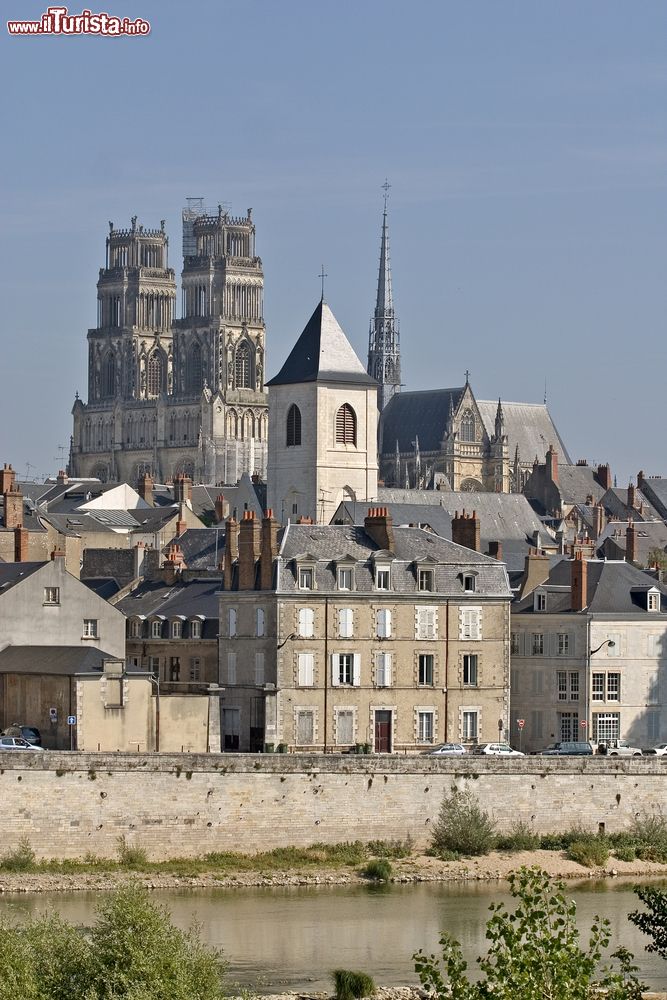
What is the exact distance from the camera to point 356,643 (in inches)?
2179

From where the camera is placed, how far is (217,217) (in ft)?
598

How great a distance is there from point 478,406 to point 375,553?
8740cm

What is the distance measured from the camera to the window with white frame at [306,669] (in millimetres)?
54969

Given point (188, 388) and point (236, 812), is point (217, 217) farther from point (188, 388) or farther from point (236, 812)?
point (236, 812)

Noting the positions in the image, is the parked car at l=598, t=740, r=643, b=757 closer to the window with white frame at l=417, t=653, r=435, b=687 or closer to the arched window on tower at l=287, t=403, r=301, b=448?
the window with white frame at l=417, t=653, r=435, b=687

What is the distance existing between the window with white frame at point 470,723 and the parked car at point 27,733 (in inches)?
405

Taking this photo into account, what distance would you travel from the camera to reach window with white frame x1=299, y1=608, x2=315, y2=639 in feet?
181

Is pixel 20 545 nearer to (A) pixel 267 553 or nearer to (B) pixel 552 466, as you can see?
(A) pixel 267 553

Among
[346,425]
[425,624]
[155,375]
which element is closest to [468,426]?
[155,375]

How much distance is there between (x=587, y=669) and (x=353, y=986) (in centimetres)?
2304

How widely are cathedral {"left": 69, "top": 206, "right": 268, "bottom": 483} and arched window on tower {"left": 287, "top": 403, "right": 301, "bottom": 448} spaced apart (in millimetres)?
73881

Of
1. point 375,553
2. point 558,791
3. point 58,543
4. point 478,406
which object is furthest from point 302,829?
point 478,406

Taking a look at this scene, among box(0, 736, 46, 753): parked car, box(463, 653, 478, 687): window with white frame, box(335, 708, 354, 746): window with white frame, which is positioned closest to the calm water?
box(0, 736, 46, 753): parked car

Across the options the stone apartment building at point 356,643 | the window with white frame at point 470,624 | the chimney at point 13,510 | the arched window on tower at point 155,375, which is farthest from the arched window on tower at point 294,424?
the arched window on tower at point 155,375
